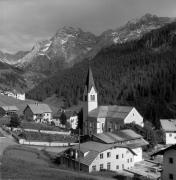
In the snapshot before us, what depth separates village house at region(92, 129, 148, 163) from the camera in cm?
6456

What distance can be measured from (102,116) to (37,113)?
29401mm

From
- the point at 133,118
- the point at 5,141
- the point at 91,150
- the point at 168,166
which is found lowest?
the point at 168,166

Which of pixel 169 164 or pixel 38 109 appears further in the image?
pixel 38 109

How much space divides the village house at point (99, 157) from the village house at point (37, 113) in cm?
5669

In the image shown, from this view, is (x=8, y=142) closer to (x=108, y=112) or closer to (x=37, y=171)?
(x=37, y=171)

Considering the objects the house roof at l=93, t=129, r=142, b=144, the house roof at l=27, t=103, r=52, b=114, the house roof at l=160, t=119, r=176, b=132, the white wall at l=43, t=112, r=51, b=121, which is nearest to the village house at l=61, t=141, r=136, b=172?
the house roof at l=93, t=129, r=142, b=144

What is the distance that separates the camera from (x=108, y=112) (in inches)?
3812

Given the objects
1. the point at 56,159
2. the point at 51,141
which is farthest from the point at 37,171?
the point at 51,141

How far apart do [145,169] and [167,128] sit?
3870 cm

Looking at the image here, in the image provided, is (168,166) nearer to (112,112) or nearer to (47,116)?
(112,112)

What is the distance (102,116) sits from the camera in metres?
95.7

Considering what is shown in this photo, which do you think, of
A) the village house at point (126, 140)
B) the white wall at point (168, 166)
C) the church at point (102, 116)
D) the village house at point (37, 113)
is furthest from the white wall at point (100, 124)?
the white wall at point (168, 166)

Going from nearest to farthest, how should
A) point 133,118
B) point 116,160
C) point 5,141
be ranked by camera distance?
1. point 116,160
2. point 5,141
3. point 133,118

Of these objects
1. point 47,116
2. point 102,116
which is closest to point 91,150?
point 102,116
